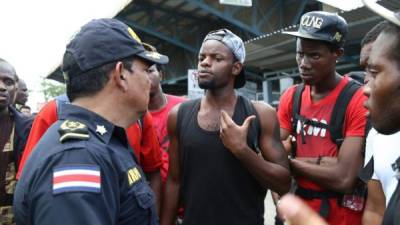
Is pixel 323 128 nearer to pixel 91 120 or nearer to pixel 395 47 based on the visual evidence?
pixel 395 47

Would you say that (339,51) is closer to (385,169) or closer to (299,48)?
(299,48)

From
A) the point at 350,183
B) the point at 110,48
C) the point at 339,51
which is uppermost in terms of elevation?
the point at 110,48

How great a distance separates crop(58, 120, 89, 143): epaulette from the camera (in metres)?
1.51

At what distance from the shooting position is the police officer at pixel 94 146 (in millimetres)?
1375

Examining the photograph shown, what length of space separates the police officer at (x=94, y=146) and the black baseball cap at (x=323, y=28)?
1404 millimetres

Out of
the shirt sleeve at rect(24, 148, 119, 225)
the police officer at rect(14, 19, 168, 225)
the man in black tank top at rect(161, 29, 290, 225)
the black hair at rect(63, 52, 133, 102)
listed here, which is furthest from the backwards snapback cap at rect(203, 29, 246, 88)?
the shirt sleeve at rect(24, 148, 119, 225)

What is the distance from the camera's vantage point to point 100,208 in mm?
1409

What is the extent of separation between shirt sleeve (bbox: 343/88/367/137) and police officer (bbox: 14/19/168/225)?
139 centimetres

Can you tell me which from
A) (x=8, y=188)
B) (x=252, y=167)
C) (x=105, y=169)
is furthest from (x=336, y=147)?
(x=8, y=188)

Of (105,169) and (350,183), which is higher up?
(105,169)

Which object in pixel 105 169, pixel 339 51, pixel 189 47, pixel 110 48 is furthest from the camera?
pixel 189 47

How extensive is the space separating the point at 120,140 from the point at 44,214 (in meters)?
0.48

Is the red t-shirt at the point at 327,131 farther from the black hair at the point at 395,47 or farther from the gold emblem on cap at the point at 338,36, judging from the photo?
the black hair at the point at 395,47

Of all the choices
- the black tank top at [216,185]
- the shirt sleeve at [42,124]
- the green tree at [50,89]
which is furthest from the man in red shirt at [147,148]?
the green tree at [50,89]
